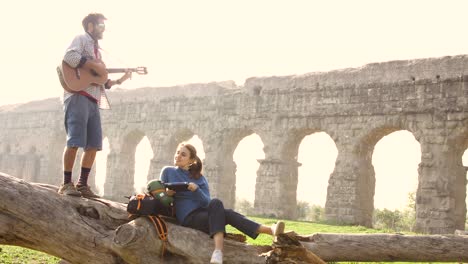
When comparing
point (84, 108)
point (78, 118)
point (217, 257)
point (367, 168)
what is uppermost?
point (84, 108)

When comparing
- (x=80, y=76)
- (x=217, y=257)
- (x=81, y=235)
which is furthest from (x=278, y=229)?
(x=80, y=76)

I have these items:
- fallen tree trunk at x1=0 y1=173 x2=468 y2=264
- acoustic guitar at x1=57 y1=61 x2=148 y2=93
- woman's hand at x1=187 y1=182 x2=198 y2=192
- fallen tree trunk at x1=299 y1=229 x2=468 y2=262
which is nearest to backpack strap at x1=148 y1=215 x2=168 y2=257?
fallen tree trunk at x1=0 y1=173 x2=468 y2=264

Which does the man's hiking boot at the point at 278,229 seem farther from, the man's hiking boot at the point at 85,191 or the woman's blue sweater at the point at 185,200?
the man's hiking boot at the point at 85,191

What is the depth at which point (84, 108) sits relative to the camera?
19.4 feet

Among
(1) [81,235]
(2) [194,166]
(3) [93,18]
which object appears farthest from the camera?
(3) [93,18]

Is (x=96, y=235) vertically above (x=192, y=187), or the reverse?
(x=192, y=187)

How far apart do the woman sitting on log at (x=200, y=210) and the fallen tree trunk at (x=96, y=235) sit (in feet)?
0.45

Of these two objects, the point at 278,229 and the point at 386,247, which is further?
the point at 386,247

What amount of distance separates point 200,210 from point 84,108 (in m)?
1.72

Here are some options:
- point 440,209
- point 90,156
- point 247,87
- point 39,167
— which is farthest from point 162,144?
point 90,156

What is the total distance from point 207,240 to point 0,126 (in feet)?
96.2

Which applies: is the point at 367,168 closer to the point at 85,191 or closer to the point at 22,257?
the point at 22,257

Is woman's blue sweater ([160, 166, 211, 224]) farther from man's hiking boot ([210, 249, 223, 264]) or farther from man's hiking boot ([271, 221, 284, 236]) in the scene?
man's hiking boot ([271, 221, 284, 236])

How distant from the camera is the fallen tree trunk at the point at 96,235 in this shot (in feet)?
16.9
